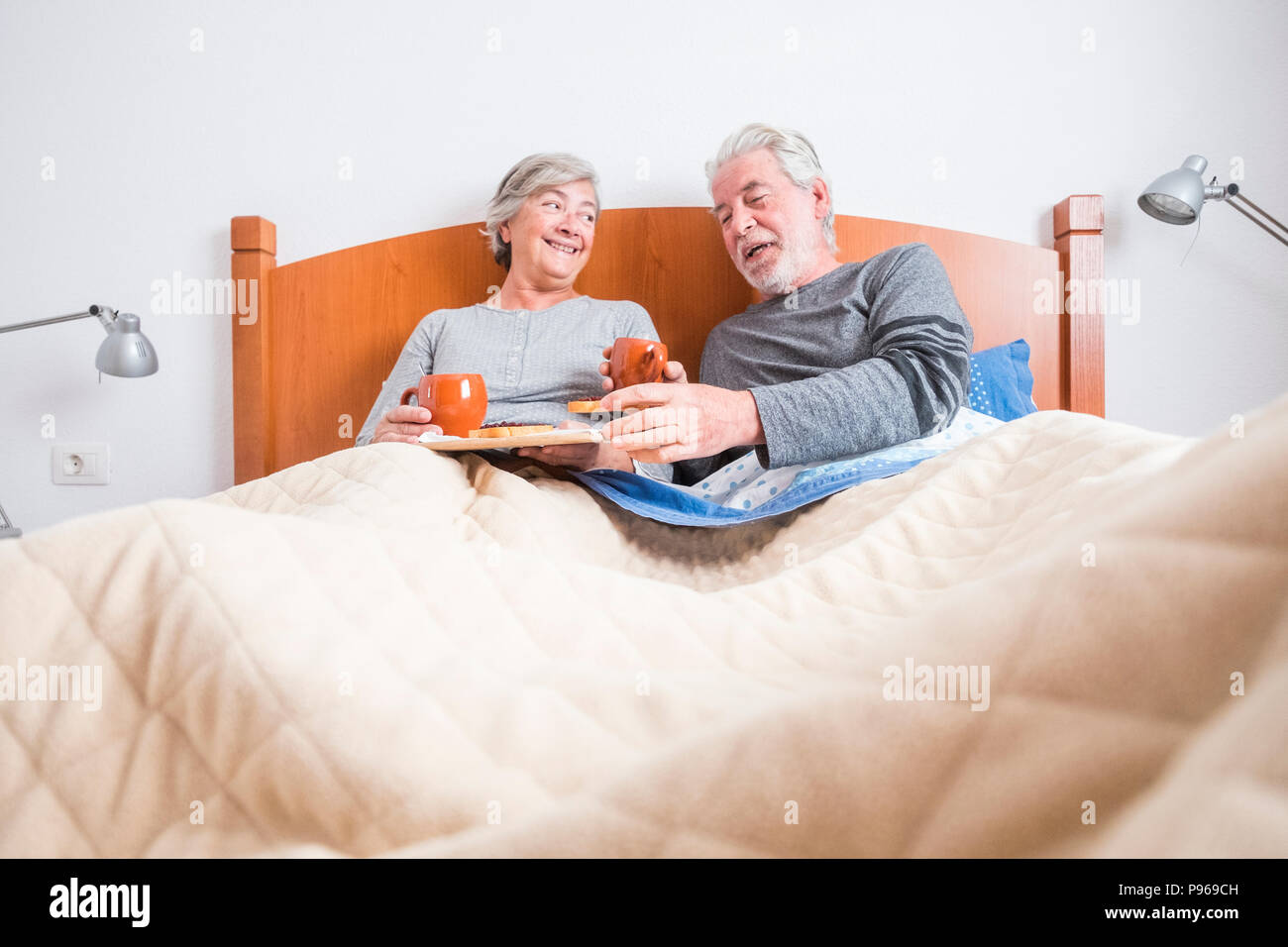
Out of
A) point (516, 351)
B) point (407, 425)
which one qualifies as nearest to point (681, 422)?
point (407, 425)

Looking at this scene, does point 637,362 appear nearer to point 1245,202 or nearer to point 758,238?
point 758,238

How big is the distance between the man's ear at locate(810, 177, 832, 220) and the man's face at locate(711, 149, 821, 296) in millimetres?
41

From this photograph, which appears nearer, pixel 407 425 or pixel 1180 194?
pixel 407 425

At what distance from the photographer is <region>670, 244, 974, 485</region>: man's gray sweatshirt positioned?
3.52 feet

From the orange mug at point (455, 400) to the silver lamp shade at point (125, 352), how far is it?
786mm

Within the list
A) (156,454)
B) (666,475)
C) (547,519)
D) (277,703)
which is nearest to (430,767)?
(277,703)

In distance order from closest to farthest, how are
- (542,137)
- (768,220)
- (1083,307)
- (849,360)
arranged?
1. (849,360)
2. (768,220)
3. (1083,307)
4. (542,137)

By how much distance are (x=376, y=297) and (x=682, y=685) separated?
57.8 inches

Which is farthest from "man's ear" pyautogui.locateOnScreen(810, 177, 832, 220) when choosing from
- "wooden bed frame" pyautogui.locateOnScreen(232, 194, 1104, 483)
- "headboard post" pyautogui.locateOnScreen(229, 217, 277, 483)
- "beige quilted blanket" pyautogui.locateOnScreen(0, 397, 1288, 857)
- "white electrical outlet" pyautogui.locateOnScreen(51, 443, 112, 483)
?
"white electrical outlet" pyautogui.locateOnScreen(51, 443, 112, 483)

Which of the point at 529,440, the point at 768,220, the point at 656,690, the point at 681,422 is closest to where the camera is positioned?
the point at 656,690

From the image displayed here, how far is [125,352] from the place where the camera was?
154 cm

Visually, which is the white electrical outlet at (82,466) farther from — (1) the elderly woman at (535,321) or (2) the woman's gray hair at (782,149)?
(2) the woman's gray hair at (782,149)

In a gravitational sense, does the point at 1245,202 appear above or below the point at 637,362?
above
